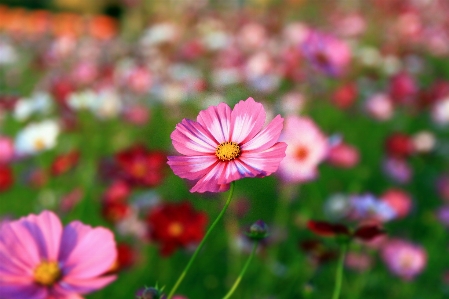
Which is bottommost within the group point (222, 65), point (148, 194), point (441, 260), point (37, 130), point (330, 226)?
point (330, 226)

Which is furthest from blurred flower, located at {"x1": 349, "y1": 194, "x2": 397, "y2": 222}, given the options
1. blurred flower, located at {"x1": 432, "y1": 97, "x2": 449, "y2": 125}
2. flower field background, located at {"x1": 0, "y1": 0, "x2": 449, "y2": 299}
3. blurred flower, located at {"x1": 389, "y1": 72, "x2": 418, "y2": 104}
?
blurred flower, located at {"x1": 432, "y1": 97, "x2": 449, "y2": 125}

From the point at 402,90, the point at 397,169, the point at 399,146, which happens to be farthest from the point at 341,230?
the point at 402,90

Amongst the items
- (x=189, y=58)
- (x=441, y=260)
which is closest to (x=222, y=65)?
(x=189, y=58)

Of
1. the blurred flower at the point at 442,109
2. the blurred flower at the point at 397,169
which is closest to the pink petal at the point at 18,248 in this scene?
the blurred flower at the point at 397,169

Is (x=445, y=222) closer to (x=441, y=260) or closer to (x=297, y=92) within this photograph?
(x=441, y=260)

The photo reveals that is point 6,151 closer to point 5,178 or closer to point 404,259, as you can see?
point 5,178
